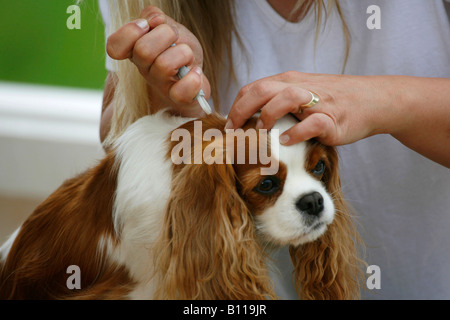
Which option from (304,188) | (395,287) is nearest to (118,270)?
(304,188)

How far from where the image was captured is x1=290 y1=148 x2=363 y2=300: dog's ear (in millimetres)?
812

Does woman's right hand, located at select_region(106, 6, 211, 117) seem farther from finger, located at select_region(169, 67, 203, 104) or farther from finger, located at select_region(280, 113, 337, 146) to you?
finger, located at select_region(280, 113, 337, 146)

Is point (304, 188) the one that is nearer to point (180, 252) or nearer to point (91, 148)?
point (180, 252)

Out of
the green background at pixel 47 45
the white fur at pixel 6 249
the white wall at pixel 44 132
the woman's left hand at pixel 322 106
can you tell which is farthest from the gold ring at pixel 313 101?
the white wall at pixel 44 132

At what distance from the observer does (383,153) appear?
3.48ft

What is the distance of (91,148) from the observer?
2.13m

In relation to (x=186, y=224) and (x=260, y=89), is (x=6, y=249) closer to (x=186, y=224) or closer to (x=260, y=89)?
(x=186, y=224)

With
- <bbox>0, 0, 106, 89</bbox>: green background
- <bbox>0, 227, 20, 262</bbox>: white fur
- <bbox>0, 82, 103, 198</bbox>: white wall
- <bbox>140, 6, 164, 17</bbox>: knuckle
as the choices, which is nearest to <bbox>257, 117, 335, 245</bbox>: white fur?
<bbox>140, 6, 164, 17</bbox>: knuckle

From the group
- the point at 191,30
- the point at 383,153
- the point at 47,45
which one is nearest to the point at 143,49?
the point at 191,30

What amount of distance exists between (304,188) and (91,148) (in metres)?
1.54

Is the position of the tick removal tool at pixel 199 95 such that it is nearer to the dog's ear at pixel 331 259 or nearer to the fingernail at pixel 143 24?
the fingernail at pixel 143 24

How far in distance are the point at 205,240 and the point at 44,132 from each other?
1.61m

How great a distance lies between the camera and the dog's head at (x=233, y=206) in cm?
70
